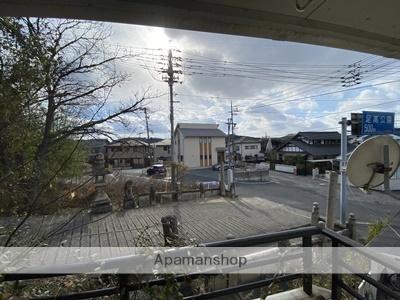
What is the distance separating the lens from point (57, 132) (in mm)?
3014

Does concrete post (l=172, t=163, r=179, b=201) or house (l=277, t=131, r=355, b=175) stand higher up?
house (l=277, t=131, r=355, b=175)

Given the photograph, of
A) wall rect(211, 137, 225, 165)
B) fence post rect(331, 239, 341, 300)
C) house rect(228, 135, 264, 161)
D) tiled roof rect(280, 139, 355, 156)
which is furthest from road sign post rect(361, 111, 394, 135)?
house rect(228, 135, 264, 161)

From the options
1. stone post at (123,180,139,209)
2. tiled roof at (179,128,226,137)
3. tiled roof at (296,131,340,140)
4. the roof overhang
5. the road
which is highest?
tiled roof at (179,128,226,137)

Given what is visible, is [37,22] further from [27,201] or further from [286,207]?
[286,207]

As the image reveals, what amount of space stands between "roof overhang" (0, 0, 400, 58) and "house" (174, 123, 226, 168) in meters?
32.1

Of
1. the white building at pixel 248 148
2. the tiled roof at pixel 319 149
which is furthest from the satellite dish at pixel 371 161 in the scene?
the white building at pixel 248 148

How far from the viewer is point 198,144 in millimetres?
35188

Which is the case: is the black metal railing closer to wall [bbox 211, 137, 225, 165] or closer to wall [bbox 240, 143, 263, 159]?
wall [bbox 211, 137, 225, 165]

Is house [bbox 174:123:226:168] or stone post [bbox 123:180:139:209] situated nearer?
stone post [bbox 123:180:139:209]

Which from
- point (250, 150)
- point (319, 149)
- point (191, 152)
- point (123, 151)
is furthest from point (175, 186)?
point (250, 150)

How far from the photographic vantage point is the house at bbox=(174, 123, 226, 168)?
34625 millimetres

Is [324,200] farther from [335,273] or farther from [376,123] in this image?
[335,273]

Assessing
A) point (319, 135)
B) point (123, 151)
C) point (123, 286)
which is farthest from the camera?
point (319, 135)

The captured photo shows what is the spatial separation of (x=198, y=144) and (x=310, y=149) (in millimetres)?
14232
